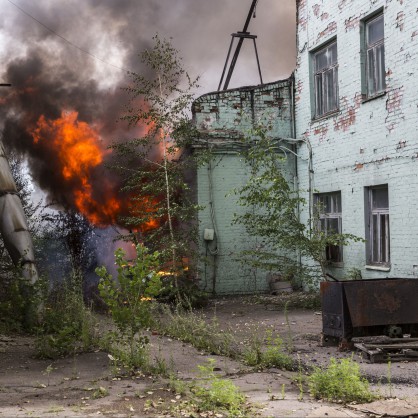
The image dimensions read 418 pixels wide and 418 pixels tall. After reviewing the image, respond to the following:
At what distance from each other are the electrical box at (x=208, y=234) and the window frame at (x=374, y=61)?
505 cm

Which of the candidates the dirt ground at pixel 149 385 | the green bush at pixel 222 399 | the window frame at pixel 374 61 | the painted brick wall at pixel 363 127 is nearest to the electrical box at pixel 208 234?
the painted brick wall at pixel 363 127

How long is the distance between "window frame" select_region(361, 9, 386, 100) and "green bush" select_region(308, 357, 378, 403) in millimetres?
8069

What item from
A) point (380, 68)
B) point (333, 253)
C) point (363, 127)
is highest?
point (380, 68)

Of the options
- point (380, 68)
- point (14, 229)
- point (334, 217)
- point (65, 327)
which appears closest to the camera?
point (65, 327)

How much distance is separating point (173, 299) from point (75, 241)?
428 cm

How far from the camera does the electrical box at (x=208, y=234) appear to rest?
52.4 feet

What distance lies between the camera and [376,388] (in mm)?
6320

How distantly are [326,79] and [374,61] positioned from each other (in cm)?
211

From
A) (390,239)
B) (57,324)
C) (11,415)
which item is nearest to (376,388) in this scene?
(11,415)

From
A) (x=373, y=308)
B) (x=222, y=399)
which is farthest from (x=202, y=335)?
(x=222, y=399)

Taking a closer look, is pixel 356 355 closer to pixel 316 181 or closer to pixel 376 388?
pixel 376 388

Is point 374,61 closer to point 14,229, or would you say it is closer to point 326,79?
point 326,79

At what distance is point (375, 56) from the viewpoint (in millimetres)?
13148

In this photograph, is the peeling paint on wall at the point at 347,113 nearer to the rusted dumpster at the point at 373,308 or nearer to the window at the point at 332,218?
the window at the point at 332,218
